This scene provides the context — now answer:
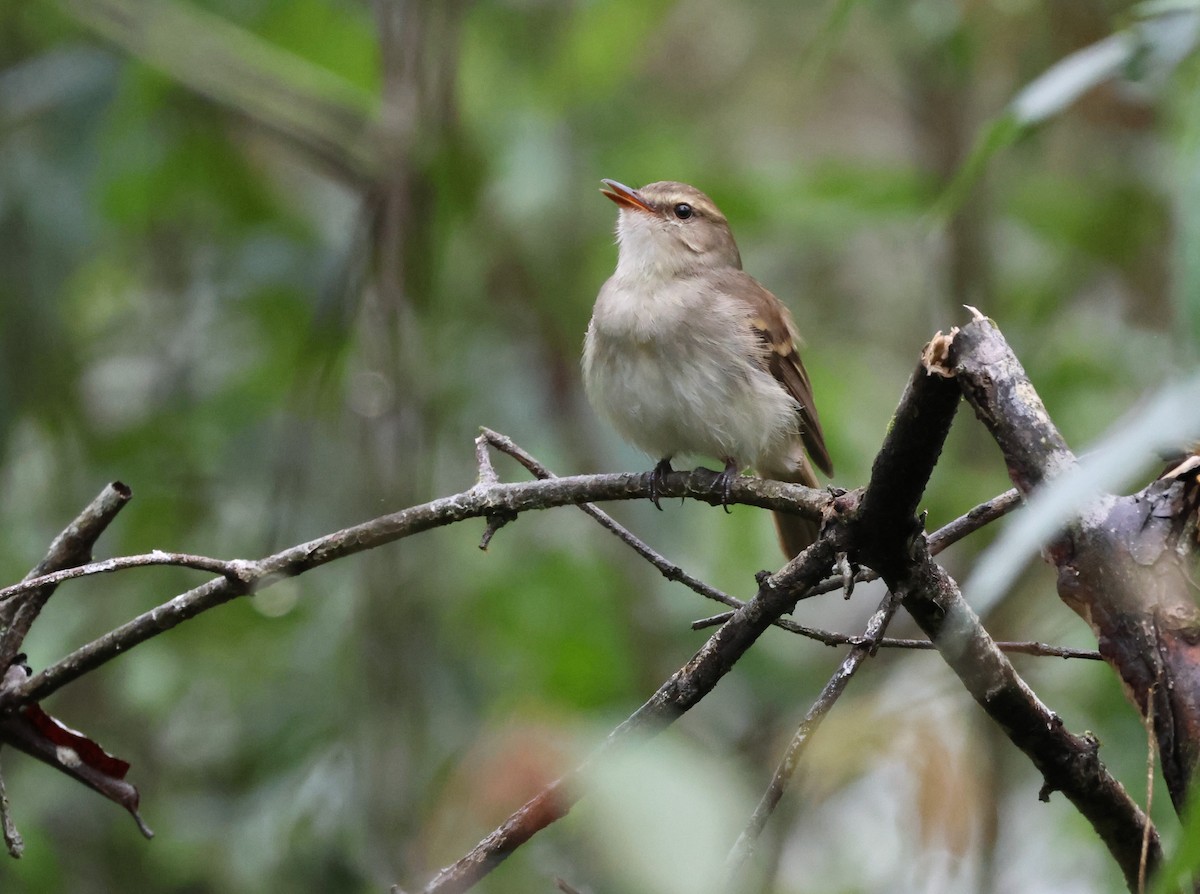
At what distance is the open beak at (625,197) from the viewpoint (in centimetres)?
476

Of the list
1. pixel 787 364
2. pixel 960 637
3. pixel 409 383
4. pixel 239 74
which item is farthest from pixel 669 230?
pixel 960 637

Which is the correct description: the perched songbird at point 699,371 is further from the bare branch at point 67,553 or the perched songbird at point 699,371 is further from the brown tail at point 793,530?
the bare branch at point 67,553

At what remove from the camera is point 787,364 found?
14.4 ft

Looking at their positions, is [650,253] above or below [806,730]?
above

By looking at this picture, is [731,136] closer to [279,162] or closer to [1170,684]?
[279,162]

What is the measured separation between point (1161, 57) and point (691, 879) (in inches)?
81.5

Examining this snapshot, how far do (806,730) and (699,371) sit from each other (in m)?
2.32

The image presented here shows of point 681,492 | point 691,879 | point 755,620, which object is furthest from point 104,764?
point 691,879

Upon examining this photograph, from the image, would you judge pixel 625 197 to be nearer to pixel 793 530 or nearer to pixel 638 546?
pixel 793 530

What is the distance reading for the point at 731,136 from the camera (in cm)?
835

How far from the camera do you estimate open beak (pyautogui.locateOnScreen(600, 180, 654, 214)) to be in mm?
4762

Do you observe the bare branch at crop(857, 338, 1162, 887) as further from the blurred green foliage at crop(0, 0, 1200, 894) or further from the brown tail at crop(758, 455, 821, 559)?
the brown tail at crop(758, 455, 821, 559)

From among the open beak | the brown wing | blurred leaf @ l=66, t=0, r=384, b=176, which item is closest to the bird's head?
the open beak

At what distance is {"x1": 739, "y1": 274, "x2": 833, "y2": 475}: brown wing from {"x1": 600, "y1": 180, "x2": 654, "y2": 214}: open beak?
0.53m
